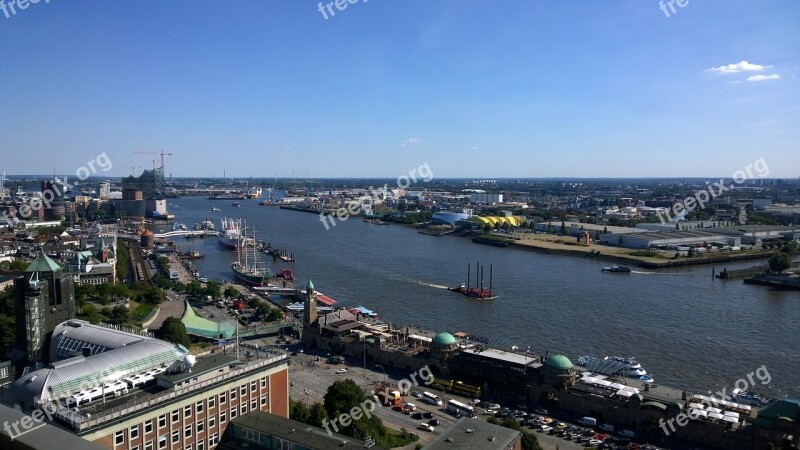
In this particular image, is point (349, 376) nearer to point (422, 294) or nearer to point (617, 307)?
point (422, 294)

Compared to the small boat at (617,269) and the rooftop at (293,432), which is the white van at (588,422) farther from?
the small boat at (617,269)

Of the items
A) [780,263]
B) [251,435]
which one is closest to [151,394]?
[251,435]

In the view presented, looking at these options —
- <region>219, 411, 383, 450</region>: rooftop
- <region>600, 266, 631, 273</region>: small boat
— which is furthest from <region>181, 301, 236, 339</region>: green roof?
<region>600, 266, 631, 273</region>: small boat

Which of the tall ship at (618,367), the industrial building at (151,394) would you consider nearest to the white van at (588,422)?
the tall ship at (618,367)

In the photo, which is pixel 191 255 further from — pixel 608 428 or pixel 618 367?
pixel 608 428

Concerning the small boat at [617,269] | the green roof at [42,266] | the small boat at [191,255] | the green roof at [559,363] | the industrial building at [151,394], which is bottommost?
the small boat at [191,255]

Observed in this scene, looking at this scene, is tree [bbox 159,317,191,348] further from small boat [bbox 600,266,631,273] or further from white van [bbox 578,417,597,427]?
small boat [bbox 600,266,631,273]
